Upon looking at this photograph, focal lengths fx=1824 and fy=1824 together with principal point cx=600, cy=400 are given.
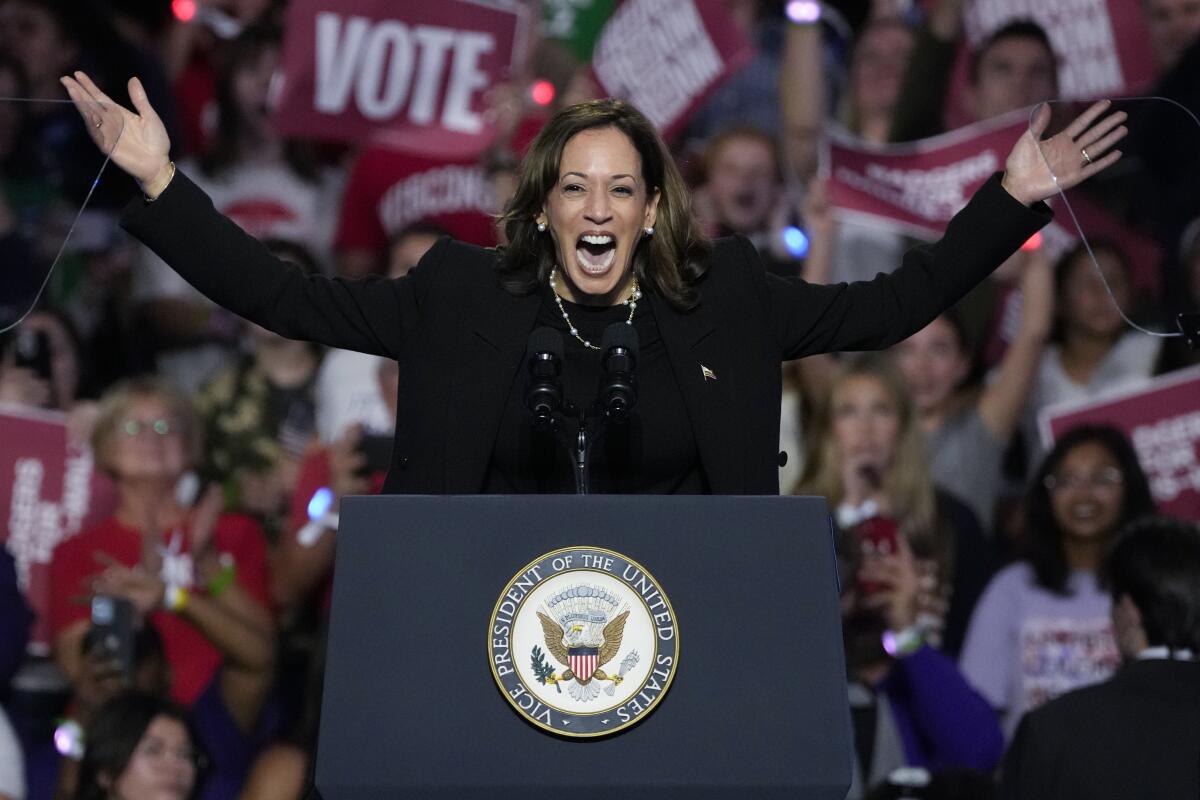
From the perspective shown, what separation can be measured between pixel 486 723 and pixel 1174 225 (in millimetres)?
2437

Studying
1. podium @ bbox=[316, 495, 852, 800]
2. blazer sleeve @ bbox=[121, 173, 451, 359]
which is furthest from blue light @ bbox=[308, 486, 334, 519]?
podium @ bbox=[316, 495, 852, 800]

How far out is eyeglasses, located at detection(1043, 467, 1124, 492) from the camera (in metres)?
5.04

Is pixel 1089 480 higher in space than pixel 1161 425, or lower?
lower

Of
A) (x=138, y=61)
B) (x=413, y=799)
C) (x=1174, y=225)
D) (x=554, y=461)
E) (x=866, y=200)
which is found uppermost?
(x=138, y=61)

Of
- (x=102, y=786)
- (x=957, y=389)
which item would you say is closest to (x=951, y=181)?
(x=957, y=389)

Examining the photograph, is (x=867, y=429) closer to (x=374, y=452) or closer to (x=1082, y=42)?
(x=374, y=452)

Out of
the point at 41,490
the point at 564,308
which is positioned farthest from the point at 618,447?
the point at 41,490

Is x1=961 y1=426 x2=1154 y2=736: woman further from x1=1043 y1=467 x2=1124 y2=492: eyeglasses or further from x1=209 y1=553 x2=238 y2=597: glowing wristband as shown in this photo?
x1=209 y1=553 x2=238 y2=597: glowing wristband

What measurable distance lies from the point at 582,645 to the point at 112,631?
2.73 m

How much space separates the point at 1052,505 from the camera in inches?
199

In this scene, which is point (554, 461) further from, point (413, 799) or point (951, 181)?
point (951, 181)

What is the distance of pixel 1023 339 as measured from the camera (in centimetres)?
557

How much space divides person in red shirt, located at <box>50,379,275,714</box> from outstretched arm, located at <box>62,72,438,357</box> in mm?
2307

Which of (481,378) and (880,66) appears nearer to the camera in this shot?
(481,378)
